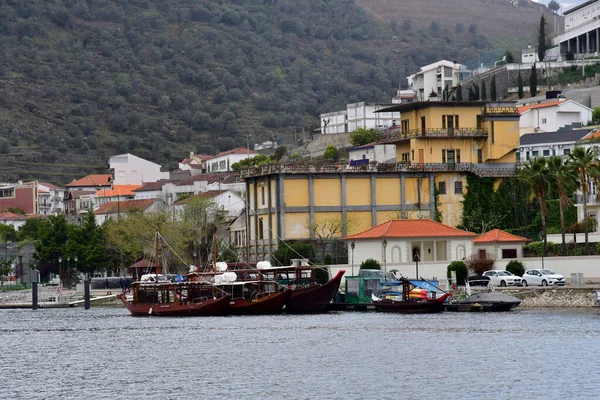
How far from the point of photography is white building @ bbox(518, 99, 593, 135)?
6206 inches

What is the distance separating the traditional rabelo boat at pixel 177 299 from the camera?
97062 millimetres

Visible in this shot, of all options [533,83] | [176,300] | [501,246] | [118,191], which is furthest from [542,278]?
[118,191]

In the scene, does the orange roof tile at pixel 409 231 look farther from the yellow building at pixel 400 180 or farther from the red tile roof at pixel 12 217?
the red tile roof at pixel 12 217

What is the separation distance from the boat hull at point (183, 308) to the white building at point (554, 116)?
68314mm

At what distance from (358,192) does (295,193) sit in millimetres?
6163

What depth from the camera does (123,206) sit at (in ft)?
556

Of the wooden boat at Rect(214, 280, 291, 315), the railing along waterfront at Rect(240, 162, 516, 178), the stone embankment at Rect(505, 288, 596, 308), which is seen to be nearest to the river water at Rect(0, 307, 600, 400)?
the stone embankment at Rect(505, 288, 596, 308)

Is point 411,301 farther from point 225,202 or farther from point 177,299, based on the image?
point 225,202

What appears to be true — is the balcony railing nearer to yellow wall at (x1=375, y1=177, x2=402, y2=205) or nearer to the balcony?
the balcony

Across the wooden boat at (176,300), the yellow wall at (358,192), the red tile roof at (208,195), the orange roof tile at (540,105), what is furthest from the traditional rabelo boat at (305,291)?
the orange roof tile at (540,105)

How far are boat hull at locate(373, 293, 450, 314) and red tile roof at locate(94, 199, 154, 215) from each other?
6988 cm

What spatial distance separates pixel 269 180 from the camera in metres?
119

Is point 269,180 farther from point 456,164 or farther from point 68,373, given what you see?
point 68,373

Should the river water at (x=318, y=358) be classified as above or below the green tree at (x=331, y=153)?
below
